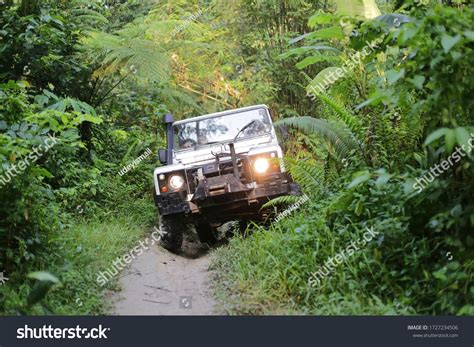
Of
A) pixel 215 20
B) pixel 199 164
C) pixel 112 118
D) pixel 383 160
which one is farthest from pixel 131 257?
pixel 215 20

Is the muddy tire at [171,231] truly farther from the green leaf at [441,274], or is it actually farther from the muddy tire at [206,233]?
the green leaf at [441,274]

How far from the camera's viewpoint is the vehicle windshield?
7215 millimetres

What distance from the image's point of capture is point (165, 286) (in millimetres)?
4938

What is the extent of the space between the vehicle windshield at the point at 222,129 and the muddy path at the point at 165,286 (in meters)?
1.35

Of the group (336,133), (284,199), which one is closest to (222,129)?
(284,199)

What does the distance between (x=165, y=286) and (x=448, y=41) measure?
2.95 meters

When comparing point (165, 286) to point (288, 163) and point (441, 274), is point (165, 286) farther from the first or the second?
point (441, 274)

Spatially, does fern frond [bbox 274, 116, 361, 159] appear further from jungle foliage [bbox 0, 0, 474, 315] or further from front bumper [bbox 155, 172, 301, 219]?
front bumper [bbox 155, 172, 301, 219]

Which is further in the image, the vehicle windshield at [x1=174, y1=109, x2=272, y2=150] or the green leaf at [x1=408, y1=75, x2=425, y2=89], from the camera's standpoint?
the vehicle windshield at [x1=174, y1=109, x2=272, y2=150]

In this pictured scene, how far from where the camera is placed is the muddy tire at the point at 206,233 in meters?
7.01

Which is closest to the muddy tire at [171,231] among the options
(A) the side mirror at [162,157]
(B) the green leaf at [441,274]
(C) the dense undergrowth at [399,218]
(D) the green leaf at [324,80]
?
(A) the side mirror at [162,157]

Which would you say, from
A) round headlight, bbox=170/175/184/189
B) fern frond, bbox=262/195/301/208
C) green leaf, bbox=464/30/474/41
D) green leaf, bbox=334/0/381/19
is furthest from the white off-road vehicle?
green leaf, bbox=464/30/474/41

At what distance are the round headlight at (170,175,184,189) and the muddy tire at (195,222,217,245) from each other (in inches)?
29.3

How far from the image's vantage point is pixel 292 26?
10.9 metres
